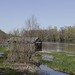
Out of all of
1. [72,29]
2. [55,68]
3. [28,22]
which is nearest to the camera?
[55,68]

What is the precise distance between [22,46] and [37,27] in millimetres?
58396

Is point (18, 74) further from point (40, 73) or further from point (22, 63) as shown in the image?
point (22, 63)

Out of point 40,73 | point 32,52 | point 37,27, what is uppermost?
point 37,27

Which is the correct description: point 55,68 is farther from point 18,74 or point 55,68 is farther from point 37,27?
point 37,27


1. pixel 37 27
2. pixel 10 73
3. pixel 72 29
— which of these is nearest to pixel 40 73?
pixel 10 73

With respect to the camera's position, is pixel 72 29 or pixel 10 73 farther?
pixel 72 29

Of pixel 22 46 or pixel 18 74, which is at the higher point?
pixel 22 46

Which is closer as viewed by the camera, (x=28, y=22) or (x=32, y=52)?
(x=32, y=52)

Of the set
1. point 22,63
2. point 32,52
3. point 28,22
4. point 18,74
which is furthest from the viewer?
point 28,22

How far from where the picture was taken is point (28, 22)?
79438 mm

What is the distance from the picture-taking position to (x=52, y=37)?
417 feet

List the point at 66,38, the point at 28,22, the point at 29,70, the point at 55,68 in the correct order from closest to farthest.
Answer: the point at 29,70
the point at 55,68
the point at 28,22
the point at 66,38

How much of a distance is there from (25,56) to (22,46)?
1.41 m

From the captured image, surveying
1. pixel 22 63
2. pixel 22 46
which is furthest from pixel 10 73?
pixel 22 46
